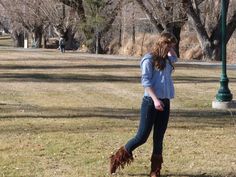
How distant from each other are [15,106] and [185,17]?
31.3m

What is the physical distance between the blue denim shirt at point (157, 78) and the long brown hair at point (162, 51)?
0.06 metres

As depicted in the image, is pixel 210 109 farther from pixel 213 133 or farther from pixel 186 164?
pixel 186 164

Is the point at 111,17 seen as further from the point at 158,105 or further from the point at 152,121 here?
the point at 158,105

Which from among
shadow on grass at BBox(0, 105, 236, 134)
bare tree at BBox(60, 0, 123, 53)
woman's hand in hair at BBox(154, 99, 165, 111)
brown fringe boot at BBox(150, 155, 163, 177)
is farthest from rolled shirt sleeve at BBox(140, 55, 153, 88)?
bare tree at BBox(60, 0, 123, 53)

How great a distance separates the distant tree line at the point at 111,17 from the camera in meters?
44.1

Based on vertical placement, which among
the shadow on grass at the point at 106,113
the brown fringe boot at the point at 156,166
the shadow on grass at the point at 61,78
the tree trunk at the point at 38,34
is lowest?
the tree trunk at the point at 38,34

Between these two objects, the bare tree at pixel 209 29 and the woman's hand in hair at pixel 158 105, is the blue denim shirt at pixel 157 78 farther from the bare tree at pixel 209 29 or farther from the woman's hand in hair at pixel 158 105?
the bare tree at pixel 209 29

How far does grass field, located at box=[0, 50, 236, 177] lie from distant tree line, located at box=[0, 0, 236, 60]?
34.6ft

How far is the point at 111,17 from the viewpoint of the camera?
177 feet

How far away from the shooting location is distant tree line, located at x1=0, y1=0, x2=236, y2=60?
44.1 meters

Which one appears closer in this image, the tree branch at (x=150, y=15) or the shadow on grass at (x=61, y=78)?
the shadow on grass at (x=61, y=78)

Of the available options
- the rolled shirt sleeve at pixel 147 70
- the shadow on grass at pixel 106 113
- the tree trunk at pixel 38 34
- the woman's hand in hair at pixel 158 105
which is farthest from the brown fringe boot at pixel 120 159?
the tree trunk at pixel 38 34

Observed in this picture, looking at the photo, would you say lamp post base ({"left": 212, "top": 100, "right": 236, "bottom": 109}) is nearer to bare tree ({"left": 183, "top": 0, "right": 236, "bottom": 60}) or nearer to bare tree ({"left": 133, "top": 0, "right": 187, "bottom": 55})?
bare tree ({"left": 183, "top": 0, "right": 236, "bottom": 60})

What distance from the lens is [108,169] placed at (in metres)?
8.45
